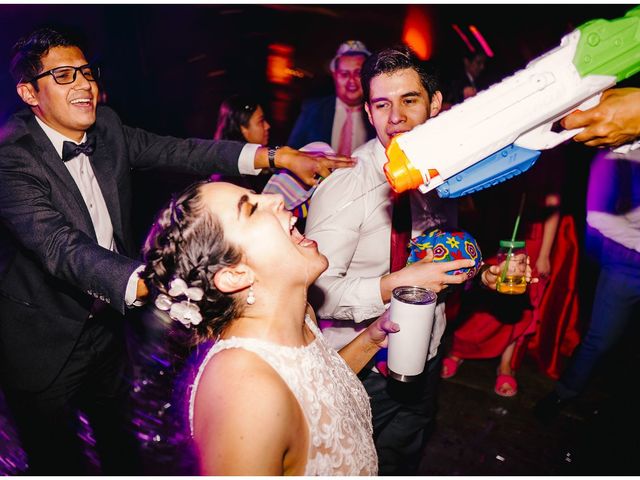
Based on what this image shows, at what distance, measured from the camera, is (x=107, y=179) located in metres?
2.23

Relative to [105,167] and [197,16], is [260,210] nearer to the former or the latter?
[105,167]

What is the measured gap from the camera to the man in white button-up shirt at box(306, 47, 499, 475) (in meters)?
1.81

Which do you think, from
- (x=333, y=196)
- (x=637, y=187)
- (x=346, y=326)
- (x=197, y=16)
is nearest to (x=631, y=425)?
(x=637, y=187)

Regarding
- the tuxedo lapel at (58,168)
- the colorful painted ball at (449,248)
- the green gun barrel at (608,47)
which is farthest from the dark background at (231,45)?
the green gun barrel at (608,47)

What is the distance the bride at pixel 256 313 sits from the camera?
1132 millimetres

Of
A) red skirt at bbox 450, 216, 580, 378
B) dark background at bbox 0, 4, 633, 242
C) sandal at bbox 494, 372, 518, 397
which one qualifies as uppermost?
dark background at bbox 0, 4, 633, 242

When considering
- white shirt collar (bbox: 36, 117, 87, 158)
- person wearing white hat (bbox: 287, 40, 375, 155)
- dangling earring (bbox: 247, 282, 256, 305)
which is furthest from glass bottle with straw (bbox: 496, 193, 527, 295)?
person wearing white hat (bbox: 287, 40, 375, 155)

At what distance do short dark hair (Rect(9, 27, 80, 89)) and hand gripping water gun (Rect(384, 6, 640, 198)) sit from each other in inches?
70.3

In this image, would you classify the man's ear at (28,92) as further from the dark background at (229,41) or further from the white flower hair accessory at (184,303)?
the dark background at (229,41)

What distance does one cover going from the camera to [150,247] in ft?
4.57

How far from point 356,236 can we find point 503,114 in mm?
831

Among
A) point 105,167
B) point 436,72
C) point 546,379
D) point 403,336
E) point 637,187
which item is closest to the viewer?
point 403,336

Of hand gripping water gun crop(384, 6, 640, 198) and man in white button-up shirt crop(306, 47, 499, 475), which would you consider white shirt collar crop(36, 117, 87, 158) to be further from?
hand gripping water gun crop(384, 6, 640, 198)

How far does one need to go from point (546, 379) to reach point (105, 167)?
3678mm
